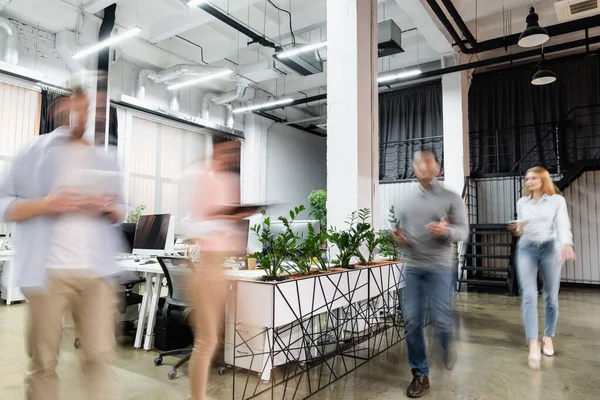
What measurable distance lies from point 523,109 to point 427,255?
770 centimetres

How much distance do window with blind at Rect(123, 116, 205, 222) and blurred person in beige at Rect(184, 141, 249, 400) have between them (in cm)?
630

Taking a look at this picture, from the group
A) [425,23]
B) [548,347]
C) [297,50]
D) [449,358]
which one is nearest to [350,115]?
[449,358]

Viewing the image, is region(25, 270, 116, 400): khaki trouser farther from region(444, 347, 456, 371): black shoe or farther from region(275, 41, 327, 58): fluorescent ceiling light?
region(275, 41, 327, 58): fluorescent ceiling light

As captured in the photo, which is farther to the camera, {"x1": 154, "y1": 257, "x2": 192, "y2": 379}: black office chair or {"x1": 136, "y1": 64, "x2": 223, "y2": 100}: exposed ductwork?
{"x1": 136, "y1": 64, "x2": 223, "y2": 100}: exposed ductwork

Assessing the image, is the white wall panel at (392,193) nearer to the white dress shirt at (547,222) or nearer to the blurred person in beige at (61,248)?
the white dress shirt at (547,222)

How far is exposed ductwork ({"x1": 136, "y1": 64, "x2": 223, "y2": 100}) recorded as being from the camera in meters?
7.88

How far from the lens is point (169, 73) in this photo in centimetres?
817

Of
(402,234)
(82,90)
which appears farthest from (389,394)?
(82,90)

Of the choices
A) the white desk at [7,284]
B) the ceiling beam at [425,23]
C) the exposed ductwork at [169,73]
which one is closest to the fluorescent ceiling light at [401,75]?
the ceiling beam at [425,23]

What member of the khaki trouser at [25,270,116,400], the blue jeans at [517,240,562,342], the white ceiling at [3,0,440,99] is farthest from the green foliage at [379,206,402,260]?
the white ceiling at [3,0,440,99]

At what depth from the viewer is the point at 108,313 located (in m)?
1.53

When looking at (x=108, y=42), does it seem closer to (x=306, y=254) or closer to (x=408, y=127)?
(x=306, y=254)

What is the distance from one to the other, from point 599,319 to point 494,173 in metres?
4.10

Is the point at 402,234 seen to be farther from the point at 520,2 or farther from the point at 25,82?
the point at 25,82
